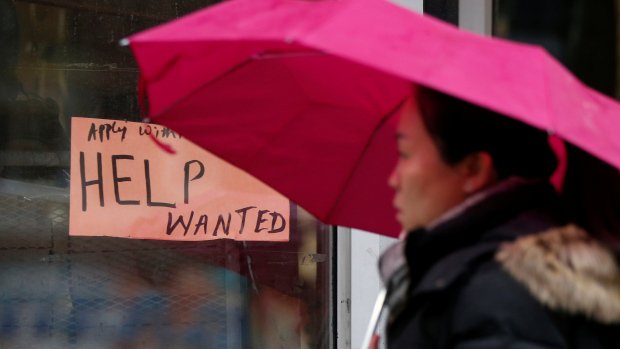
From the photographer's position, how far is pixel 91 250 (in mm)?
4062

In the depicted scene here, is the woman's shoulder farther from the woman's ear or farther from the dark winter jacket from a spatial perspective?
the woman's ear

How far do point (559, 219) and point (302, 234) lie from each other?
250cm

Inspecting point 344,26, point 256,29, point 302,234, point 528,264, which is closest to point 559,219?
point 528,264

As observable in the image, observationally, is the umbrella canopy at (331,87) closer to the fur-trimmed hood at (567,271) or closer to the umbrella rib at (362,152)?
the umbrella rib at (362,152)

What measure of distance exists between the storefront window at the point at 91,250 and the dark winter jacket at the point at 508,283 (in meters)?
2.45

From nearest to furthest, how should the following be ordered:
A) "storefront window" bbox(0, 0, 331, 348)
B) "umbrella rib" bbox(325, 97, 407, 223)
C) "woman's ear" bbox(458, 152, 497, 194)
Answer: "woman's ear" bbox(458, 152, 497, 194)
"umbrella rib" bbox(325, 97, 407, 223)
"storefront window" bbox(0, 0, 331, 348)

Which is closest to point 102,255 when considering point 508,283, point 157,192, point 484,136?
point 157,192

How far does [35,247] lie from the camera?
4.00m

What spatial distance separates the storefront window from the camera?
13.0 feet

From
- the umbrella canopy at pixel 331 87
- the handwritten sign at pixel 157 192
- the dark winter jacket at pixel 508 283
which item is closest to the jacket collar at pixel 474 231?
the dark winter jacket at pixel 508 283

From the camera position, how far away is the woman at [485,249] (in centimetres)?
164

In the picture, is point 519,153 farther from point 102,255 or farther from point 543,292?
point 102,255

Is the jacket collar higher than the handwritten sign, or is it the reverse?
the jacket collar

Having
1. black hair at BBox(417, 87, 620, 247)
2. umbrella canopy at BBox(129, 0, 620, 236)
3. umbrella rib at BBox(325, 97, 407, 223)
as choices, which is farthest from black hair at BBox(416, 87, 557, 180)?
umbrella rib at BBox(325, 97, 407, 223)
